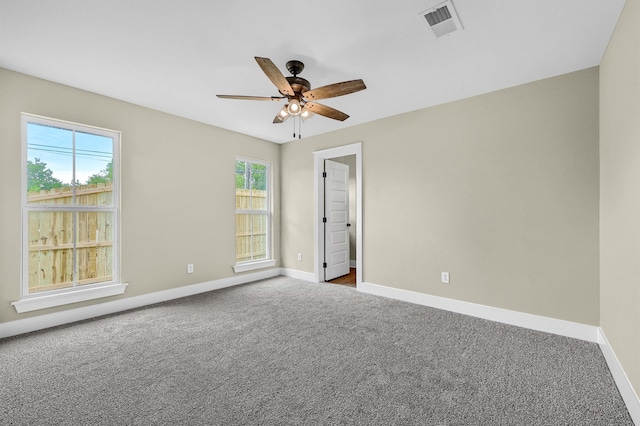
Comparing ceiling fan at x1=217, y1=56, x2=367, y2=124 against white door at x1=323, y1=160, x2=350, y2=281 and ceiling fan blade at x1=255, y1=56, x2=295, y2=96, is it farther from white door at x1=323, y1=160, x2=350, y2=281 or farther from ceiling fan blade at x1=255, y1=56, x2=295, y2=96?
white door at x1=323, y1=160, x2=350, y2=281

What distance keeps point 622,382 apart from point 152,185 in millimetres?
4662

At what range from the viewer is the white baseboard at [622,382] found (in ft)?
5.16

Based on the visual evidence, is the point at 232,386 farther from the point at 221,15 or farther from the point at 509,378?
the point at 221,15

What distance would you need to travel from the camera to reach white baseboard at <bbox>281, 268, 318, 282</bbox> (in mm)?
4898

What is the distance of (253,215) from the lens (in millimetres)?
5039

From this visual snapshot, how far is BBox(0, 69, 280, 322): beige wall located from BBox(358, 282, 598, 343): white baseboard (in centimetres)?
261

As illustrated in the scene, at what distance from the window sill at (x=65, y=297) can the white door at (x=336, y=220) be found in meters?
2.99

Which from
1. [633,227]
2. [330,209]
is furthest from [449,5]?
[330,209]

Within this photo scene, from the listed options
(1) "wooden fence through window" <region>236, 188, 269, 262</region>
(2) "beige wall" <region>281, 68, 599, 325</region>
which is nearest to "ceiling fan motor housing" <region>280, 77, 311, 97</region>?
(2) "beige wall" <region>281, 68, 599, 325</region>

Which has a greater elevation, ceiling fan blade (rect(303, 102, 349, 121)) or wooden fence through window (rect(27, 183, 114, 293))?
ceiling fan blade (rect(303, 102, 349, 121))

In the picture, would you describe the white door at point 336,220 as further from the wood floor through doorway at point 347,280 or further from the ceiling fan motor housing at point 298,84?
the ceiling fan motor housing at point 298,84

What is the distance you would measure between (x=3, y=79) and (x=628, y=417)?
5.30m

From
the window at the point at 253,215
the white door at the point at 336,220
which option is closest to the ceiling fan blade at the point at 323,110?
the white door at the point at 336,220

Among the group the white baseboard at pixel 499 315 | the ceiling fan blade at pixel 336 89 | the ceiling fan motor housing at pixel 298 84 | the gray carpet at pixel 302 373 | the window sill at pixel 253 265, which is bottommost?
the gray carpet at pixel 302 373
